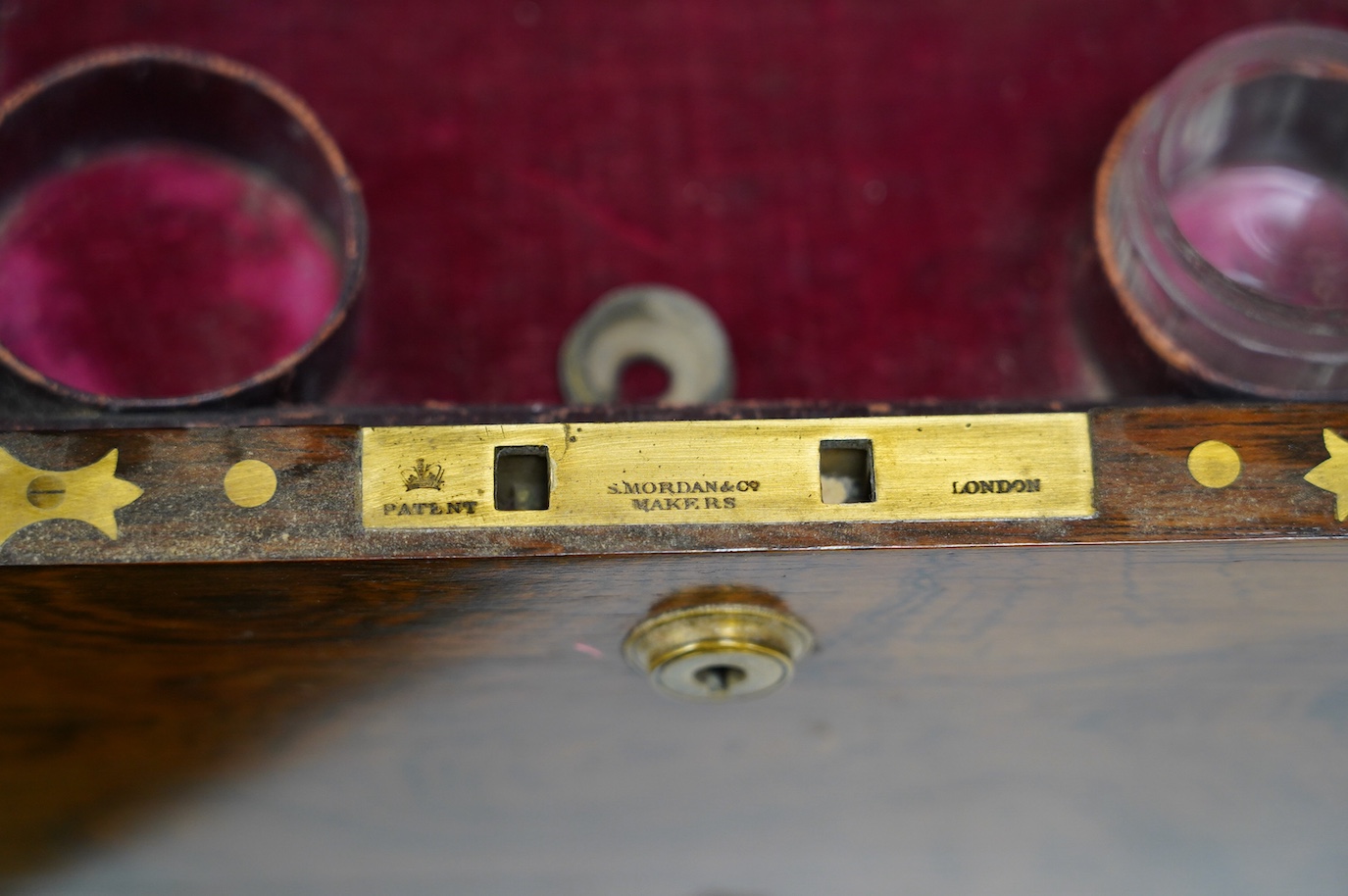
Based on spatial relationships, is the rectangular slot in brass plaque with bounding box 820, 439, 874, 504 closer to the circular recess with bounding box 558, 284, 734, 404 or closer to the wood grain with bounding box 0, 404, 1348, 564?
the wood grain with bounding box 0, 404, 1348, 564

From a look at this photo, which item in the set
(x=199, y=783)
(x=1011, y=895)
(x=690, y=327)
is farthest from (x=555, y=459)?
(x=1011, y=895)

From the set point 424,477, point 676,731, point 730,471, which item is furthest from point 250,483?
point 676,731

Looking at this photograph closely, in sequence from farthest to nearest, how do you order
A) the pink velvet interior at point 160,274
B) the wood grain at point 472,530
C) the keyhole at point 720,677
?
the pink velvet interior at point 160,274
the keyhole at point 720,677
the wood grain at point 472,530

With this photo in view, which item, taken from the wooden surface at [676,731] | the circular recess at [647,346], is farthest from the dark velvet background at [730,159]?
the wooden surface at [676,731]

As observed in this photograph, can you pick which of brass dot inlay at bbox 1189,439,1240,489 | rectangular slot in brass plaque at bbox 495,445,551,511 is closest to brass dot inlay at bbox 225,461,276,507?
rectangular slot in brass plaque at bbox 495,445,551,511

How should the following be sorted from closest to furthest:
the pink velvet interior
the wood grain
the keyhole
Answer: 1. the wood grain
2. the keyhole
3. the pink velvet interior

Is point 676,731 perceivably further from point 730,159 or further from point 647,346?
point 730,159

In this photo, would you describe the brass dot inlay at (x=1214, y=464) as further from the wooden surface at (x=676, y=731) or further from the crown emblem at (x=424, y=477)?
the crown emblem at (x=424, y=477)
